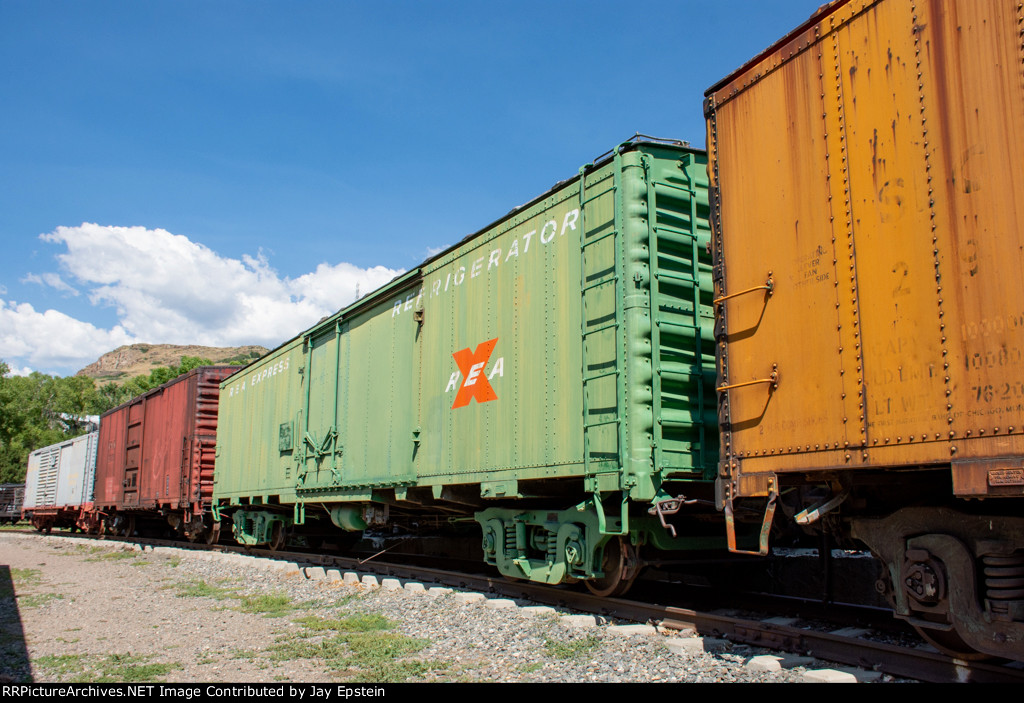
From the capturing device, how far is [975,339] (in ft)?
12.2

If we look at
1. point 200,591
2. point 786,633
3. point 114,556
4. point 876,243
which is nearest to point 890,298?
point 876,243

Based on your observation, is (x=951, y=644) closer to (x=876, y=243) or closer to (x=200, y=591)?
(x=876, y=243)

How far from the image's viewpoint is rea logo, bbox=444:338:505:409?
788 centimetres

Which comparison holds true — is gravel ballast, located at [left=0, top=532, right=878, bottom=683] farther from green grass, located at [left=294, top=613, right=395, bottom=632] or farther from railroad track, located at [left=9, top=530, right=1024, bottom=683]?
railroad track, located at [left=9, top=530, right=1024, bottom=683]

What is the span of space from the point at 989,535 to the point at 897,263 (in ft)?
5.21

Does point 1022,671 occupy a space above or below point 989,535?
below

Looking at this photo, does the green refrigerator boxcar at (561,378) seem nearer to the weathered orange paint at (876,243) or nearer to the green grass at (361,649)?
the weathered orange paint at (876,243)

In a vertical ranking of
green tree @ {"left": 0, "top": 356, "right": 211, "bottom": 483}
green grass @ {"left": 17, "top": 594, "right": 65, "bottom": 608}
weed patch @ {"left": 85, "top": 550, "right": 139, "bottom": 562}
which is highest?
green tree @ {"left": 0, "top": 356, "right": 211, "bottom": 483}

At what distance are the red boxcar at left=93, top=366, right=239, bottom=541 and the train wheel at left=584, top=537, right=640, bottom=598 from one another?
13.1 m

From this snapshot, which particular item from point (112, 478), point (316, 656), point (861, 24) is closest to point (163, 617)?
point (316, 656)

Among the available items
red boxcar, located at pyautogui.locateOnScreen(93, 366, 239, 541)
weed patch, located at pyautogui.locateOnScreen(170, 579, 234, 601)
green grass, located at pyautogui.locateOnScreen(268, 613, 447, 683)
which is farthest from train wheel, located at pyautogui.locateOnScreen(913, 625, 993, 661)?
red boxcar, located at pyautogui.locateOnScreen(93, 366, 239, 541)
